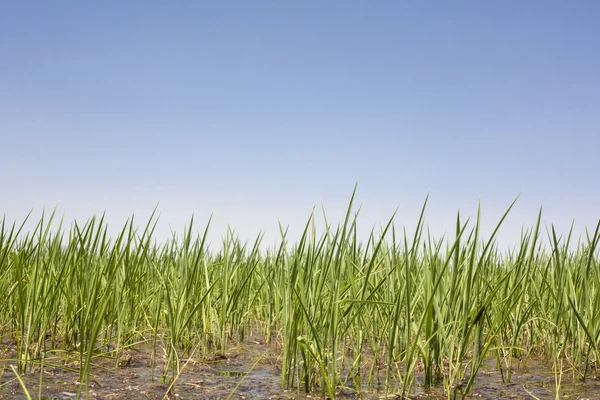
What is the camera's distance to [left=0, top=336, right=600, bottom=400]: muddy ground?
7.72 feet

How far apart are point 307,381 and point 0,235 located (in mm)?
1942

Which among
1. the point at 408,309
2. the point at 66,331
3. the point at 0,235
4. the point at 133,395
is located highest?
the point at 0,235

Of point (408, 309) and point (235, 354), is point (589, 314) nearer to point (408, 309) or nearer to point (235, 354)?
point (408, 309)

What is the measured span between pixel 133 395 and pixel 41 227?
1.34m

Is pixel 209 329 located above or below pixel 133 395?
above

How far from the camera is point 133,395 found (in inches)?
91.6

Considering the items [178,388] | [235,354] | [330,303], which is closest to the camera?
[330,303]

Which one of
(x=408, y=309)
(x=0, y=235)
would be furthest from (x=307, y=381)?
(x=0, y=235)

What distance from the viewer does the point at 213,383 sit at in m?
2.59

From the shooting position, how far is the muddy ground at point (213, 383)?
2.35 metres

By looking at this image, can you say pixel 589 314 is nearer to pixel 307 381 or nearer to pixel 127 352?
pixel 307 381

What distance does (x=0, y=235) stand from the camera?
3.04 meters

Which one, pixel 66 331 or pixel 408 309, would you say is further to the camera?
pixel 66 331

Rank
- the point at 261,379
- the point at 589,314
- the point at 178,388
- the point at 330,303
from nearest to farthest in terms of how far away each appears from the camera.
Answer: the point at 330,303
the point at 178,388
the point at 261,379
the point at 589,314
